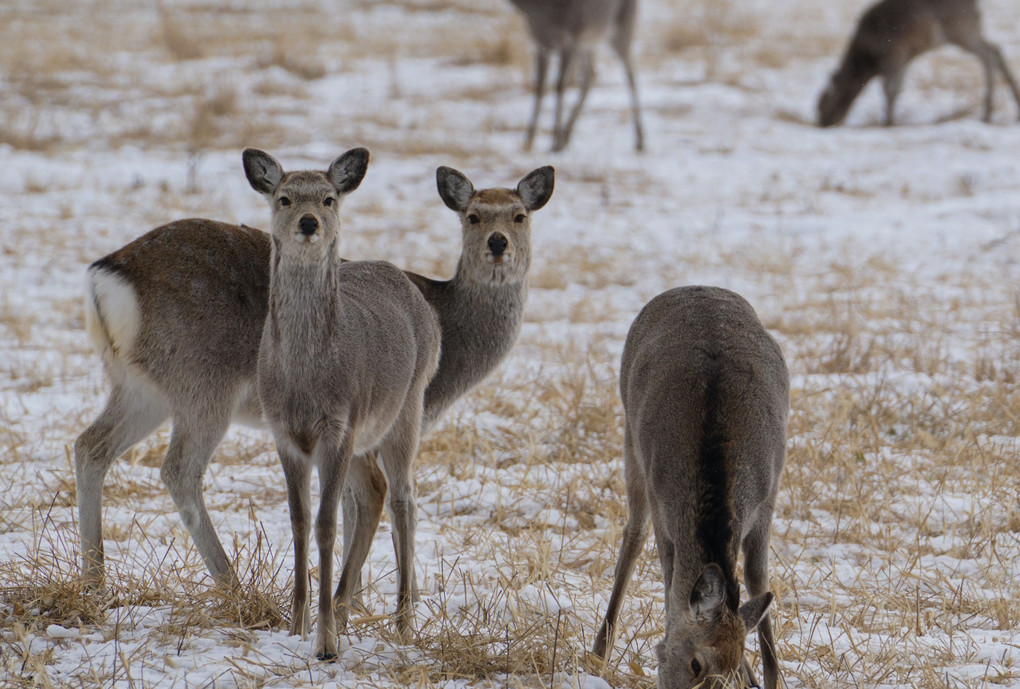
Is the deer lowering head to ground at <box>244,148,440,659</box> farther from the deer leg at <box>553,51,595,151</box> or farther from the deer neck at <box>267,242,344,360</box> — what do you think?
the deer leg at <box>553,51,595,151</box>

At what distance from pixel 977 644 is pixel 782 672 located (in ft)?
2.46

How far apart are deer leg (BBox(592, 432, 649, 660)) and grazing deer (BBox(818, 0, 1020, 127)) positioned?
12.2m

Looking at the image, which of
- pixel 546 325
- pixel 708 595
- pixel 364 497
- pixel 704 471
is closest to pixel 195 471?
pixel 364 497

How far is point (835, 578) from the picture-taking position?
441 centimetres

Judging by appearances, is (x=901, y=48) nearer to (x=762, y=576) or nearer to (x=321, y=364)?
(x=762, y=576)

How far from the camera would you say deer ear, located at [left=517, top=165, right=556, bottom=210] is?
504cm

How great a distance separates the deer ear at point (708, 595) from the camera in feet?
9.52

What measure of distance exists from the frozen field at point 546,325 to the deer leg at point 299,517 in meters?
0.15

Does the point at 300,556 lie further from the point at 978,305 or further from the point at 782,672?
Result: the point at 978,305

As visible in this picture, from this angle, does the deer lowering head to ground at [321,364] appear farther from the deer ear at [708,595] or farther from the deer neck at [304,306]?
the deer ear at [708,595]

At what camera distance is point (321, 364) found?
366 centimetres

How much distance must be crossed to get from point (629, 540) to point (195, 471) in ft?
5.55

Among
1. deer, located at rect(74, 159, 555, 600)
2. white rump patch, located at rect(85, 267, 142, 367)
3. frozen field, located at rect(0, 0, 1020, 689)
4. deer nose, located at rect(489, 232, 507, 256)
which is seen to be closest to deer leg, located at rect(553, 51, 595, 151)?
frozen field, located at rect(0, 0, 1020, 689)

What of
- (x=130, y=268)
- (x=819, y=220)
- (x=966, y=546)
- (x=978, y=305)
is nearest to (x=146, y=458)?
(x=130, y=268)
